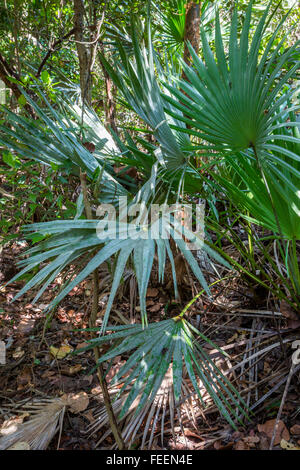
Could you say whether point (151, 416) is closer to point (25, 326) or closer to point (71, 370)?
point (71, 370)

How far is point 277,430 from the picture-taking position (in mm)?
1131

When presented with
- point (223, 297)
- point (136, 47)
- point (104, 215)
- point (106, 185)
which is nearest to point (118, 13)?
point (136, 47)

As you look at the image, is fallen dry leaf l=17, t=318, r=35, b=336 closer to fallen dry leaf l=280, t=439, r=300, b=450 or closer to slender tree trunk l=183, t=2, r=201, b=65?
fallen dry leaf l=280, t=439, r=300, b=450

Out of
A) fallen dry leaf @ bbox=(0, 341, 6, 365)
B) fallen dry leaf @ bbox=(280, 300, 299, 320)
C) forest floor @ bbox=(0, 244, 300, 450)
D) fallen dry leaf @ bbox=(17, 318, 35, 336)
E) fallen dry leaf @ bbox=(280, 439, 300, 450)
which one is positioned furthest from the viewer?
fallen dry leaf @ bbox=(17, 318, 35, 336)

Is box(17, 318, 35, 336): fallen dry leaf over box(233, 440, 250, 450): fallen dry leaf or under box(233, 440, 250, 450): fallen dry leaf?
over

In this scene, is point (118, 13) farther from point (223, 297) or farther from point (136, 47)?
point (223, 297)

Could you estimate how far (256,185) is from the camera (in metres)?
1.26

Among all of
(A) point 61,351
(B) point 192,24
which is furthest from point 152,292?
(B) point 192,24

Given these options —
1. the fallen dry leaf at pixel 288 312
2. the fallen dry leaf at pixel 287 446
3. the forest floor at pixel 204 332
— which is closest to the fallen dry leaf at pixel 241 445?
the forest floor at pixel 204 332

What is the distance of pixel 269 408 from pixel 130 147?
109 cm

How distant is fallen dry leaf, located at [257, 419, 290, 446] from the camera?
1110 mm

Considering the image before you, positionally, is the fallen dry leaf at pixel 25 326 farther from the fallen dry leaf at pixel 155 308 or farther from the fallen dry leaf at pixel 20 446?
the fallen dry leaf at pixel 20 446

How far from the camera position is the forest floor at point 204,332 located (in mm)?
1192

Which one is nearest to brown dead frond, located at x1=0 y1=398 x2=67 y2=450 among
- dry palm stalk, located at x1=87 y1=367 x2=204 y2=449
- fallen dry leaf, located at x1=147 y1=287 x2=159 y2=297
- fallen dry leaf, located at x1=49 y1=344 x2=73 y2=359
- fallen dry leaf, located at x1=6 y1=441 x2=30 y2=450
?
fallen dry leaf, located at x1=6 y1=441 x2=30 y2=450
